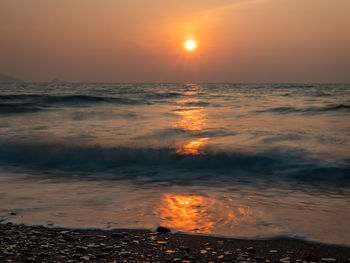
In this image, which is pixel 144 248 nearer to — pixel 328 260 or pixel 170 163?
pixel 328 260

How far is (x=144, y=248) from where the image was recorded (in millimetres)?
3023

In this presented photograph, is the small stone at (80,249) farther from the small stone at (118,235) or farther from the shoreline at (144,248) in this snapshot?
the small stone at (118,235)

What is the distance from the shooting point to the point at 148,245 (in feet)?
10.1

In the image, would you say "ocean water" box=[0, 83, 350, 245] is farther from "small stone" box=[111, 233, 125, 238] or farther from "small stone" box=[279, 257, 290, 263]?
"small stone" box=[279, 257, 290, 263]

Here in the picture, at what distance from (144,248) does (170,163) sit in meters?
4.31

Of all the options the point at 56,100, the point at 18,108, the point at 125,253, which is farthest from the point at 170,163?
the point at 56,100

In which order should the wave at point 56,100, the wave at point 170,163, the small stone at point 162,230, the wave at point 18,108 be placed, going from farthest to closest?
1. the wave at point 56,100
2. the wave at point 18,108
3. the wave at point 170,163
4. the small stone at point 162,230

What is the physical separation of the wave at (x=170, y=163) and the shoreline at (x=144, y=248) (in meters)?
2.72

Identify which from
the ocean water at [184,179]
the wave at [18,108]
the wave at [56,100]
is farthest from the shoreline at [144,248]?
the wave at [56,100]

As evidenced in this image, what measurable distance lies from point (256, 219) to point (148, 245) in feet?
4.42

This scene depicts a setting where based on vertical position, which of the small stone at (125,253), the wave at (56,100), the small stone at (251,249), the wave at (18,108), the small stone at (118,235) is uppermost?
the wave at (56,100)

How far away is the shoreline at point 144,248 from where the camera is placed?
2830mm

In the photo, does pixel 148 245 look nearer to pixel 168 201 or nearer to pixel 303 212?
pixel 168 201

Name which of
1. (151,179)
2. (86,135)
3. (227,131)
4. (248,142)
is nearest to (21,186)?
(151,179)
